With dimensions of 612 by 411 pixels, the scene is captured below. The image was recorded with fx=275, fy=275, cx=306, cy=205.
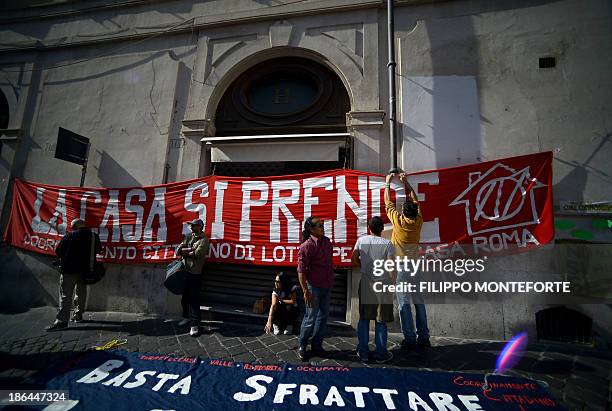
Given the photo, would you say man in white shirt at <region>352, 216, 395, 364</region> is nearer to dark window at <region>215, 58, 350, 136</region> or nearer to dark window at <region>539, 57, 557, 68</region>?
dark window at <region>215, 58, 350, 136</region>

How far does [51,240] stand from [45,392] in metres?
4.68

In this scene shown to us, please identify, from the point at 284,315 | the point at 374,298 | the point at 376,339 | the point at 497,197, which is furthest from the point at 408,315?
the point at 497,197

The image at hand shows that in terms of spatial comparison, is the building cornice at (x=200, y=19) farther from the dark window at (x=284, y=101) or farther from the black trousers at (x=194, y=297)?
the black trousers at (x=194, y=297)

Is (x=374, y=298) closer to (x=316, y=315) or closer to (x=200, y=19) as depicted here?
(x=316, y=315)

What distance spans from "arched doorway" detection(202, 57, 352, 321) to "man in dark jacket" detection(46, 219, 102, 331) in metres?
2.11

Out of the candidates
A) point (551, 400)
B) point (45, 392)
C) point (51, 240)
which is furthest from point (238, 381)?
Answer: point (51, 240)

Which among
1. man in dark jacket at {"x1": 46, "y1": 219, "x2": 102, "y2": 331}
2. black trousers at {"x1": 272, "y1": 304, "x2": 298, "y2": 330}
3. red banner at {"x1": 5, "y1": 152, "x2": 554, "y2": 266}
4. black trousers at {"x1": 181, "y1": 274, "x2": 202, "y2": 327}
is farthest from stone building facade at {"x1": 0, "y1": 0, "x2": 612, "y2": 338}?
black trousers at {"x1": 181, "y1": 274, "x2": 202, "y2": 327}

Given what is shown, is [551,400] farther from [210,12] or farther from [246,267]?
[210,12]

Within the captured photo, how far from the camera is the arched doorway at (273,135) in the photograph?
5.29m

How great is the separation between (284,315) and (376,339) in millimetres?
1604

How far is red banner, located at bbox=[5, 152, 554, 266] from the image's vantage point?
14.2 feet

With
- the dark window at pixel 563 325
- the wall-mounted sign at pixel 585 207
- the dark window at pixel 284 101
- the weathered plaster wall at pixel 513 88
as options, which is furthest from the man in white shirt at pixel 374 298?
the wall-mounted sign at pixel 585 207

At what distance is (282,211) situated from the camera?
16.8 feet

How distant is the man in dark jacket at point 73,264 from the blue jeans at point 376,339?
4.85m
